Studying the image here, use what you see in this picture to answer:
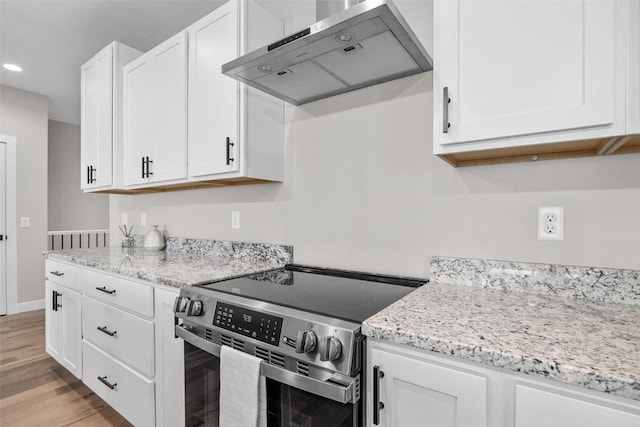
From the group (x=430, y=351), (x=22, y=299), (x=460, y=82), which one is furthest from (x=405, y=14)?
(x=22, y=299)

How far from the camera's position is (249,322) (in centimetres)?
113

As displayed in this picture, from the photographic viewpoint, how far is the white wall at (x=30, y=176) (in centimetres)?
378

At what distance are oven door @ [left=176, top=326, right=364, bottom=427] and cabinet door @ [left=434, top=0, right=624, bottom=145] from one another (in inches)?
34.8

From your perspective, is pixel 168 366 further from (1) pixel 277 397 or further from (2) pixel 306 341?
(2) pixel 306 341

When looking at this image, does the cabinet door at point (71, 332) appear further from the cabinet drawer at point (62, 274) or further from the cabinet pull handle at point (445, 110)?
the cabinet pull handle at point (445, 110)

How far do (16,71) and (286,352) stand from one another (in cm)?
413

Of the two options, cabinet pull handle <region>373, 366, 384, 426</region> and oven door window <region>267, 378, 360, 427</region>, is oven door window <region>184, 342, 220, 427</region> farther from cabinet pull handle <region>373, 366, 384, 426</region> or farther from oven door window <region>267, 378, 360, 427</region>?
cabinet pull handle <region>373, 366, 384, 426</region>

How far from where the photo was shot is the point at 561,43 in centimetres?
94

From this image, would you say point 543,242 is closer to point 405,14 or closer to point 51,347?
point 405,14

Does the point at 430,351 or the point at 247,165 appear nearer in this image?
the point at 430,351

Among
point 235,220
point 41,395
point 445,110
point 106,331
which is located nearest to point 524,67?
point 445,110

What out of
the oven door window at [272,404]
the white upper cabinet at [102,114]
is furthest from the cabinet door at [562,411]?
the white upper cabinet at [102,114]

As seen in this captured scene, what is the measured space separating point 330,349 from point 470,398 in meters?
0.36

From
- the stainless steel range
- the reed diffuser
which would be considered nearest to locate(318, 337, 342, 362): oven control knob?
the stainless steel range
